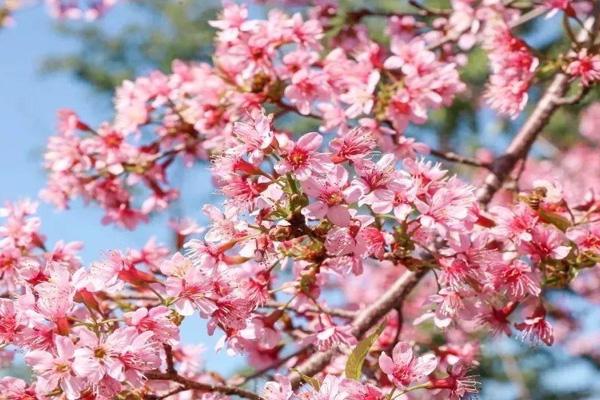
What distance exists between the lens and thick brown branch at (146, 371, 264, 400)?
1.92m

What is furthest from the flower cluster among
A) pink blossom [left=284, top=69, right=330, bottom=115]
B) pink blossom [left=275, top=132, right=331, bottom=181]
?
pink blossom [left=275, top=132, right=331, bottom=181]

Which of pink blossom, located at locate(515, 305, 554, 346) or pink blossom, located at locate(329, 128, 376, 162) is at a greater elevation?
pink blossom, located at locate(329, 128, 376, 162)

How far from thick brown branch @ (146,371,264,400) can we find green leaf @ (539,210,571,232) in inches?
32.4

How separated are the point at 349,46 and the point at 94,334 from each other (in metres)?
2.41

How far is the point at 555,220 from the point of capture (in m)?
2.17

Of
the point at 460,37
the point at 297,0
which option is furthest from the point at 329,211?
the point at 297,0

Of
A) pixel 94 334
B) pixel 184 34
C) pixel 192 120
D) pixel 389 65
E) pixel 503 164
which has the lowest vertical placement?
pixel 184 34

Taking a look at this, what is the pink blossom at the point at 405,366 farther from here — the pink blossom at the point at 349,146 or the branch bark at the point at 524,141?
the branch bark at the point at 524,141

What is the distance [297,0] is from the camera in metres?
4.11

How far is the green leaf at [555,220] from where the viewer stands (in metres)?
2.17

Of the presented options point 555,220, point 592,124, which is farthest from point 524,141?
point 592,124

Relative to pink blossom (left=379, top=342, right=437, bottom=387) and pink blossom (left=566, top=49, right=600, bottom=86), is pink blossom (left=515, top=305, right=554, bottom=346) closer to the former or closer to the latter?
pink blossom (left=379, top=342, right=437, bottom=387)

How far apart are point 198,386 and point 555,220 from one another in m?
0.95

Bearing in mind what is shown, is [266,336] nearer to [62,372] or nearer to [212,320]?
[212,320]
